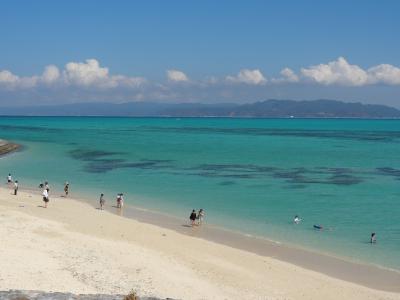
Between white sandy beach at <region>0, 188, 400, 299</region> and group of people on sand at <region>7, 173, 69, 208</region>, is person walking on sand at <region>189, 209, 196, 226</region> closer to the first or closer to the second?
white sandy beach at <region>0, 188, 400, 299</region>

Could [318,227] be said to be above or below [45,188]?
below

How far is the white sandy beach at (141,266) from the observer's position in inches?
692

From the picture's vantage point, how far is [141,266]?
66.2ft

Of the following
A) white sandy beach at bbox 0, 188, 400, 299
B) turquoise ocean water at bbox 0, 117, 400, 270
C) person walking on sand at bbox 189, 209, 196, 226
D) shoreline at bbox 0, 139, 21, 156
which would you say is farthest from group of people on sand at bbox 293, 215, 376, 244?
shoreline at bbox 0, 139, 21, 156

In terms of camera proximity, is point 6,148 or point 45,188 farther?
point 6,148

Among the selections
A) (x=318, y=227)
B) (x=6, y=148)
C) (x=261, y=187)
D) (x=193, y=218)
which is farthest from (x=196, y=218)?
(x=6, y=148)

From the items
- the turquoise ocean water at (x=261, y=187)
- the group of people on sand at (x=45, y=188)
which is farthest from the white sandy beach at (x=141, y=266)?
the turquoise ocean water at (x=261, y=187)

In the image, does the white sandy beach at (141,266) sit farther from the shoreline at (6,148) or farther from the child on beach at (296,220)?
the shoreline at (6,148)

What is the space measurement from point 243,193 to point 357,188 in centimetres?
1135

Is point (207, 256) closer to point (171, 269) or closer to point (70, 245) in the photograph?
point (171, 269)

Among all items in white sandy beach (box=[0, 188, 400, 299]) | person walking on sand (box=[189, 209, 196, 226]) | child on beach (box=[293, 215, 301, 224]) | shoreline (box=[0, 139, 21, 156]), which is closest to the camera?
white sandy beach (box=[0, 188, 400, 299])

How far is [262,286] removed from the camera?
19.2 m

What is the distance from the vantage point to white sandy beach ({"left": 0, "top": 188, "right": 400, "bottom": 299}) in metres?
17.6

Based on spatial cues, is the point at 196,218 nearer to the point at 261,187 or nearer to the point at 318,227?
the point at 318,227
